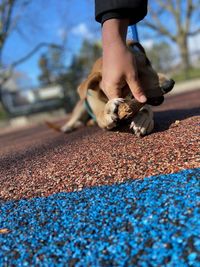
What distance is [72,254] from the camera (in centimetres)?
82

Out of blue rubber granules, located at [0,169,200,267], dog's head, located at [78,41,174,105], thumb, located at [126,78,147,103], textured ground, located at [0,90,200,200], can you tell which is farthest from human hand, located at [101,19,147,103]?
blue rubber granules, located at [0,169,200,267]

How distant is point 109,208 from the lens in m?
0.99

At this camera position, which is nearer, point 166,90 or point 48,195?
point 48,195

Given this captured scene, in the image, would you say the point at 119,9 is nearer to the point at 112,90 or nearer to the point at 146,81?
the point at 112,90

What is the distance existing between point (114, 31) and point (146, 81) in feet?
2.28

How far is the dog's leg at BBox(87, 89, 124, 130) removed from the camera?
179cm

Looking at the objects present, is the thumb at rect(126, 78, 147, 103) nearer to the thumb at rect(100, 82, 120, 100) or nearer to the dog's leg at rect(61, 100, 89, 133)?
the thumb at rect(100, 82, 120, 100)

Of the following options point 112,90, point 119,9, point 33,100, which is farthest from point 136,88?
point 33,100

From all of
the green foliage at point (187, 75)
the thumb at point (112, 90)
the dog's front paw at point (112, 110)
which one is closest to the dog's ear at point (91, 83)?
the dog's front paw at point (112, 110)

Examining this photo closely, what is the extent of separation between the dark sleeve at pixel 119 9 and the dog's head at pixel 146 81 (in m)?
0.59

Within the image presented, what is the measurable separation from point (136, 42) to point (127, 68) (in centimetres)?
80

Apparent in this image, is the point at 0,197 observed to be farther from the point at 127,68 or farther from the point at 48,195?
A: the point at 127,68

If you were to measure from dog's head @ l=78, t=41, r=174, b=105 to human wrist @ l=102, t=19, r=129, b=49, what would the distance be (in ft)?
1.91

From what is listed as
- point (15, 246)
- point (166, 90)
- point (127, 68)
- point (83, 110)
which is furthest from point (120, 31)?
point (83, 110)
